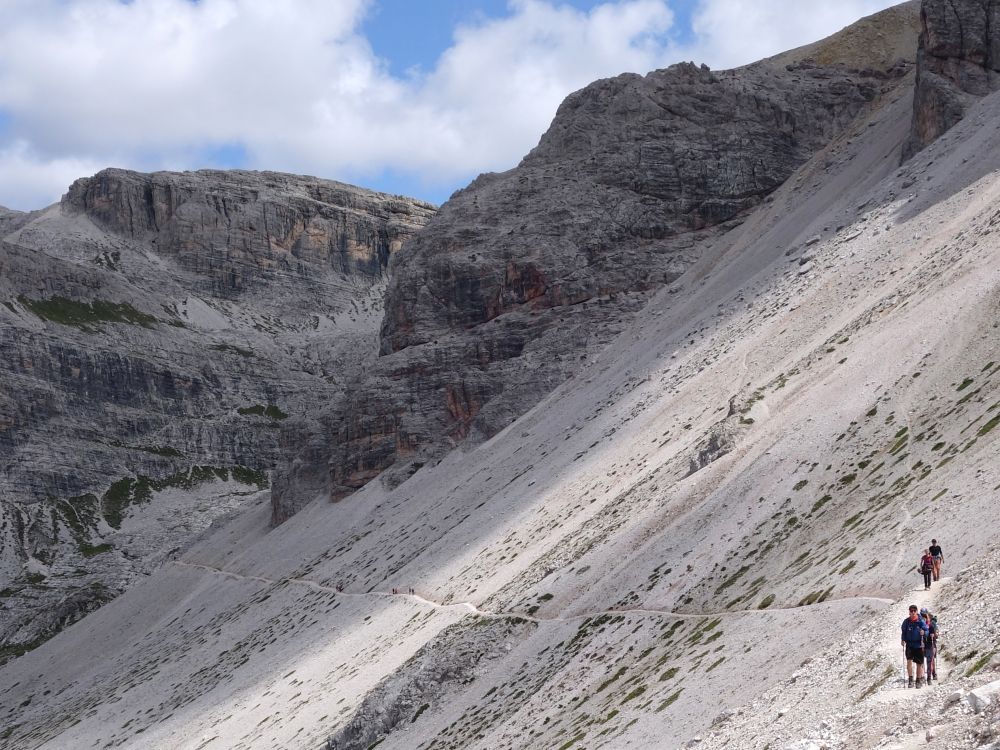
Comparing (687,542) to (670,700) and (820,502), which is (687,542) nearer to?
(820,502)

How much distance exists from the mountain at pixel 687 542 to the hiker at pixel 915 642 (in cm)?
46

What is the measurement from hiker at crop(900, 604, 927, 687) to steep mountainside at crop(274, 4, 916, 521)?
7679cm

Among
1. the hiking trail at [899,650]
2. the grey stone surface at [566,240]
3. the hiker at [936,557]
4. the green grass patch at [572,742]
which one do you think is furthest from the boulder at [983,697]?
the grey stone surface at [566,240]

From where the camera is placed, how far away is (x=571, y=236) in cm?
10862

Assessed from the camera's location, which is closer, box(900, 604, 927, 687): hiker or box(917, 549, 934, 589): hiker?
box(900, 604, 927, 687): hiker

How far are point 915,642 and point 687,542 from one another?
22677mm

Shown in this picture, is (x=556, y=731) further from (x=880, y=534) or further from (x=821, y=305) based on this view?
(x=821, y=305)

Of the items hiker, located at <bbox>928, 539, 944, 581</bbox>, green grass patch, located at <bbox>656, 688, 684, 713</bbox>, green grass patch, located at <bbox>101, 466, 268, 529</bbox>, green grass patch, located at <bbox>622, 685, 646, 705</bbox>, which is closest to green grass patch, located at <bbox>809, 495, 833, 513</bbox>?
A: green grass patch, located at <bbox>622, 685, 646, 705</bbox>

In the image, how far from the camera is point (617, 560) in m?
47.7

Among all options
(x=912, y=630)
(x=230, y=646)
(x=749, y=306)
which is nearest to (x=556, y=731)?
(x=912, y=630)

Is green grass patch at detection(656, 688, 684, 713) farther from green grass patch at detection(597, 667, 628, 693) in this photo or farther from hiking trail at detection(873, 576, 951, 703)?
hiking trail at detection(873, 576, 951, 703)

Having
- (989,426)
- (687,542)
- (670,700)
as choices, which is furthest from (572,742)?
(989,426)

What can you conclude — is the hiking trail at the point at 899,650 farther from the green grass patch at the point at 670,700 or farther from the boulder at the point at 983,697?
the green grass patch at the point at 670,700

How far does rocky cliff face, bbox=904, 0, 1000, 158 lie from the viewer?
260 feet
